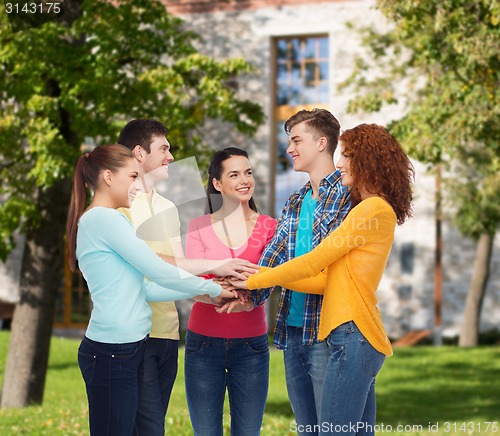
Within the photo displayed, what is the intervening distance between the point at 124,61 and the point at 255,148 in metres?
11.5

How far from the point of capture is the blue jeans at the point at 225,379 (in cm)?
473

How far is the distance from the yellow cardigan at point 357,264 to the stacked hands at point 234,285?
16.7 inches

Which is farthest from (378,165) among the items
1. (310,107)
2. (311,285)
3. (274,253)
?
(310,107)

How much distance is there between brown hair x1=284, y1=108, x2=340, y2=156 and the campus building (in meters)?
17.4

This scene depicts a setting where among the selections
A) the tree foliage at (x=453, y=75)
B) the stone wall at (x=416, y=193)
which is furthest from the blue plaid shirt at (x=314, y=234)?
the stone wall at (x=416, y=193)

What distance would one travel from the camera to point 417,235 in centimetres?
2333

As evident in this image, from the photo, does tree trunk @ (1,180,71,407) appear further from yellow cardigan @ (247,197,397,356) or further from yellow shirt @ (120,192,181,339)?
yellow cardigan @ (247,197,397,356)

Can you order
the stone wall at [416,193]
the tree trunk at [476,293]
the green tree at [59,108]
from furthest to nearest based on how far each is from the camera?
the stone wall at [416,193] → the tree trunk at [476,293] → the green tree at [59,108]

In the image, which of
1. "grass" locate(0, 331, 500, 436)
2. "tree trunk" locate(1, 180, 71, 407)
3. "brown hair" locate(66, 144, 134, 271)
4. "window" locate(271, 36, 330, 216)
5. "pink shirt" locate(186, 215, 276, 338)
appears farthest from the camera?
"window" locate(271, 36, 330, 216)

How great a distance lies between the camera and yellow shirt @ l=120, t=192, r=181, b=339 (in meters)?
4.30

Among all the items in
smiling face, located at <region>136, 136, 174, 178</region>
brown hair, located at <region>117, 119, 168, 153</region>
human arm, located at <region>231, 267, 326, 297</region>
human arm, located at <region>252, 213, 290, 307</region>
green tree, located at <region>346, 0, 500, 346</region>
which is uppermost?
green tree, located at <region>346, 0, 500, 346</region>

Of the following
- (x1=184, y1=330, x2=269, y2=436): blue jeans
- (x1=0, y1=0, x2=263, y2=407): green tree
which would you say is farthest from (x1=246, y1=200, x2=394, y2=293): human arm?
(x1=0, y1=0, x2=263, y2=407): green tree

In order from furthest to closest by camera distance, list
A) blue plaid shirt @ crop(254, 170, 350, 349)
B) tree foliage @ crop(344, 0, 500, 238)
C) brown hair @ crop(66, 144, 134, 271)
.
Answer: tree foliage @ crop(344, 0, 500, 238) → blue plaid shirt @ crop(254, 170, 350, 349) → brown hair @ crop(66, 144, 134, 271)

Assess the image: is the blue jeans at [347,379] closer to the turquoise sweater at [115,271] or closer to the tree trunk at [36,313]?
the turquoise sweater at [115,271]
